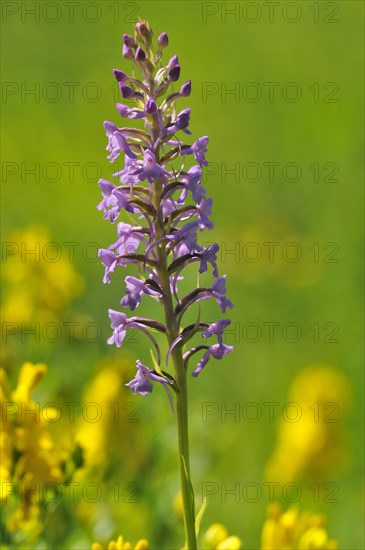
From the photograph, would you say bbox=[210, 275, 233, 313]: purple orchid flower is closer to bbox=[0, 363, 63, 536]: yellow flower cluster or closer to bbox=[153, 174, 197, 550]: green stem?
bbox=[153, 174, 197, 550]: green stem

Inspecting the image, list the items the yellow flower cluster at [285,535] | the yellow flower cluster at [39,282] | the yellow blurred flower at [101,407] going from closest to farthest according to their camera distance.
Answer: the yellow flower cluster at [285,535], the yellow blurred flower at [101,407], the yellow flower cluster at [39,282]

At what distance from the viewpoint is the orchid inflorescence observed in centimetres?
240

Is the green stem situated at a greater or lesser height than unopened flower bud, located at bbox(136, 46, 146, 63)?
lesser

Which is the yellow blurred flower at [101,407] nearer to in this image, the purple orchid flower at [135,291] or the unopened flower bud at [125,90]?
the purple orchid flower at [135,291]

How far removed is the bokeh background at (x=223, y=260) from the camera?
4.67 metres

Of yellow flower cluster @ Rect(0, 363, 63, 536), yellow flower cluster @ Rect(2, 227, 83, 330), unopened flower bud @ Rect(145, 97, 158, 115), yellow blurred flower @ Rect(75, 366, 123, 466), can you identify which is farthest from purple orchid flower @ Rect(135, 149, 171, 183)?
yellow flower cluster @ Rect(2, 227, 83, 330)

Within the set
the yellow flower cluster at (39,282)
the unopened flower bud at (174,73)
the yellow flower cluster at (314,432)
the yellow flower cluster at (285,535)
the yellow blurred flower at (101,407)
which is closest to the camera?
the unopened flower bud at (174,73)

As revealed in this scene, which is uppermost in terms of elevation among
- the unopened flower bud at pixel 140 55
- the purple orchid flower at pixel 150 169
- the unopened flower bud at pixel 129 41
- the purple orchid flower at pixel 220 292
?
the unopened flower bud at pixel 129 41

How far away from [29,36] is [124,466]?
9.19m

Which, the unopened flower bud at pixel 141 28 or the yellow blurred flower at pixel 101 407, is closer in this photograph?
the unopened flower bud at pixel 141 28

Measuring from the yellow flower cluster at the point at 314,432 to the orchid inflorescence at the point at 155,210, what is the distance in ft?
10.8

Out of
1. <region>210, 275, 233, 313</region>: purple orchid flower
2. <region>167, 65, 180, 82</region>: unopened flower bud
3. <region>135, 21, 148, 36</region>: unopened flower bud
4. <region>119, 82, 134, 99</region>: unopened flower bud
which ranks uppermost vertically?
<region>135, 21, 148, 36</region>: unopened flower bud

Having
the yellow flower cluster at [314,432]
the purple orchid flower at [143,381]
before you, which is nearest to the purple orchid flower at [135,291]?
the purple orchid flower at [143,381]

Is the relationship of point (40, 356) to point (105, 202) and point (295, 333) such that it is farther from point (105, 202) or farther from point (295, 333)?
point (295, 333)
